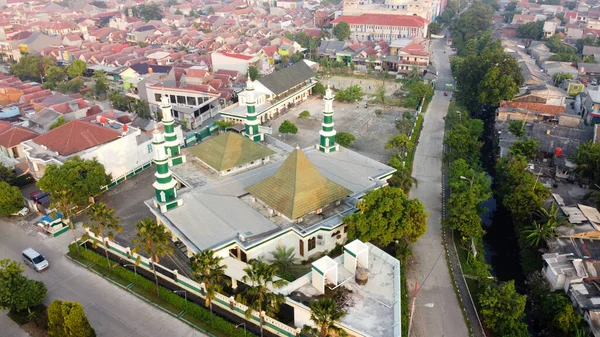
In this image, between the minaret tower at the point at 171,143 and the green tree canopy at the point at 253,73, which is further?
the green tree canopy at the point at 253,73

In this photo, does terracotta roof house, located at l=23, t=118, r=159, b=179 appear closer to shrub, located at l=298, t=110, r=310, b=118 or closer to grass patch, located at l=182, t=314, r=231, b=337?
grass patch, located at l=182, t=314, r=231, b=337

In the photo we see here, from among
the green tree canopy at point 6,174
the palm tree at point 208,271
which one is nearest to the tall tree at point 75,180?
the green tree canopy at point 6,174

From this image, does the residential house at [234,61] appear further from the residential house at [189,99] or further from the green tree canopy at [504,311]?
the green tree canopy at [504,311]

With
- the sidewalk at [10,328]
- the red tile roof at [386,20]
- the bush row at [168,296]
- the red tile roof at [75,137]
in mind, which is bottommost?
the sidewalk at [10,328]

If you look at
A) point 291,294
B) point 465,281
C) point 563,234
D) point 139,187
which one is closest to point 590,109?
point 563,234

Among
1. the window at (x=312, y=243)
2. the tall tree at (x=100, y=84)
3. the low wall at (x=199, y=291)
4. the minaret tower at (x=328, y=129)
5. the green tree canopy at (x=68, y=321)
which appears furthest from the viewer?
the tall tree at (x=100, y=84)

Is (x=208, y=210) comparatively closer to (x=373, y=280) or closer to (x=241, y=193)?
(x=241, y=193)

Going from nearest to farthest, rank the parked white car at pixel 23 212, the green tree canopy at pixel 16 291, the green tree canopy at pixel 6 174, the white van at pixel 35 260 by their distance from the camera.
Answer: the green tree canopy at pixel 16 291 < the white van at pixel 35 260 < the parked white car at pixel 23 212 < the green tree canopy at pixel 6 174

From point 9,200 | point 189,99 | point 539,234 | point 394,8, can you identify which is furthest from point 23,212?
point 394,8

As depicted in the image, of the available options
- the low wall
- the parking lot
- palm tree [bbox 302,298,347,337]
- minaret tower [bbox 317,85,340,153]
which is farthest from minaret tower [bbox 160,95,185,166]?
palm tree [bbox 302,298,347,337]
